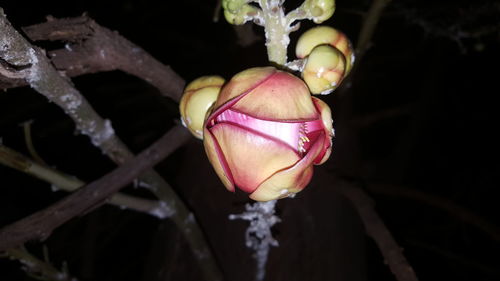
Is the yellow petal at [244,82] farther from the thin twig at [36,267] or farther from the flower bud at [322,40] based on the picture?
the thin twig at [36,267]

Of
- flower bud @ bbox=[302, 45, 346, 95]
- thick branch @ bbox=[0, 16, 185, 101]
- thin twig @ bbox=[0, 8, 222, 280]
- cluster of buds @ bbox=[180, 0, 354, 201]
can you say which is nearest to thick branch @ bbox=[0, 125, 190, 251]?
thin twig @ bbox=[0, 8, 222, 280]

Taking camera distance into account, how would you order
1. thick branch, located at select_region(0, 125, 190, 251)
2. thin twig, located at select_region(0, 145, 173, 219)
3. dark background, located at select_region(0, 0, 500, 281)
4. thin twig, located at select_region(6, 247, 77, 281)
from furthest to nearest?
1. dark background, located at select_region(0, 0, 500, 281)
2. thin twig, located at select_region(6, 247, 77, 281)
3. thin twig, located at select_region(0, 145, 173, 219)
4. thick branch, located at select_region(0, 125, 190, 251)

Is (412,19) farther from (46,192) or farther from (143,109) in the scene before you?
(46,192)

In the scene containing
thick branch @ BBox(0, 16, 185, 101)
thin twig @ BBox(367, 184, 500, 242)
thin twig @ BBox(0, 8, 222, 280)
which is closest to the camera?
thin twig @ BBox(0, 8, 222, 280)

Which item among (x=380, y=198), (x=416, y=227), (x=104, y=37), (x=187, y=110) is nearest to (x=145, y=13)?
(x=104, y=37)

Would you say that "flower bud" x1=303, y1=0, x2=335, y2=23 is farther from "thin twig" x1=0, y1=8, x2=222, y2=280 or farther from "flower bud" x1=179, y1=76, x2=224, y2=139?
"thin twig" x1=0, y1=8, x2=222, y2=280

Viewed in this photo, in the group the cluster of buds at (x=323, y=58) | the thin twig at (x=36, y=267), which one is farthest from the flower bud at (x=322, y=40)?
the thin twig at (x=36, y=267)

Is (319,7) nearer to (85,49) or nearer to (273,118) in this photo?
(273,118)

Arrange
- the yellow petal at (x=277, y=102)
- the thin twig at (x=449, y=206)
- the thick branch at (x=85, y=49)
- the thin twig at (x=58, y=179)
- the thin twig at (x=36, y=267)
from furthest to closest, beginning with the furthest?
1. the thin twig at (x=449, y=206)
2. the thin twig at (x=36, y=267)
3. the thin twig at (x=58, y=179)
4. the thick branch at (x=85, y=49)
5. the yellow petal at (x=277, y=102)
